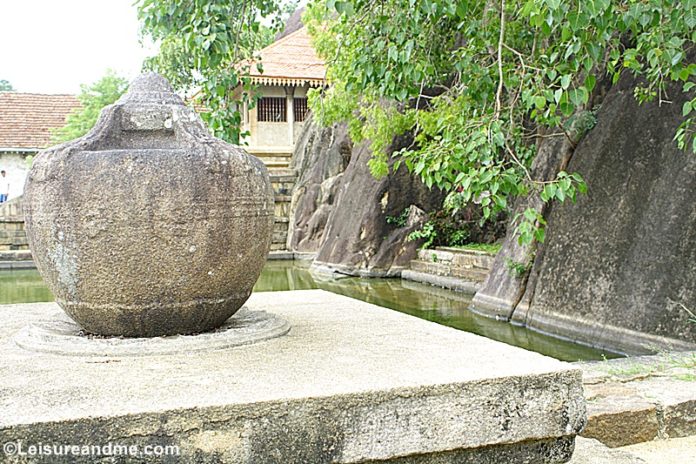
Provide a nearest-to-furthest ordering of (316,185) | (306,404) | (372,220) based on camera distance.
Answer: (306,404) < (372,220) < (316,185)

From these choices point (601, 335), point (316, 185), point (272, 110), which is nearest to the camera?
point (601, 335)

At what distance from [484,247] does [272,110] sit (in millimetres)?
12966

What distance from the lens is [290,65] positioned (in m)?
23.1

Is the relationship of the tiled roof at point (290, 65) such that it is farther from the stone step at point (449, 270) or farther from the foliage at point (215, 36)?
the foliage at point (215, 36)

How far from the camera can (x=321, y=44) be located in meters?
9.95

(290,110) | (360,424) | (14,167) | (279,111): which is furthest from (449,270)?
(14,167)

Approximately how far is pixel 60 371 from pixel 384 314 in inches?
72.4

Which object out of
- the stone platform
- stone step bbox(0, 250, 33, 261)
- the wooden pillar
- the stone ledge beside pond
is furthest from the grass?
the wooden pillar

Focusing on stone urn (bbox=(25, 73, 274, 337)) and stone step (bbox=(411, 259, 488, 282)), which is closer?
stone urn (bbox=(25, 73, 274, 337))

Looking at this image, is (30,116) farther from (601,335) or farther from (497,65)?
(601,335)

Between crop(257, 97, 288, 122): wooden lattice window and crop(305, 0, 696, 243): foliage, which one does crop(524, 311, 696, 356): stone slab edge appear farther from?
crop(257, 97, 288, 122): wooden lattice window

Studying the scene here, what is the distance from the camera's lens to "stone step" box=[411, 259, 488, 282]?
12.0 metres

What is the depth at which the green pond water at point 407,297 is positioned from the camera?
7.55 metres

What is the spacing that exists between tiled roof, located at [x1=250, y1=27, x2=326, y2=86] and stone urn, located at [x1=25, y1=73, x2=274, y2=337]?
18.7 metres
